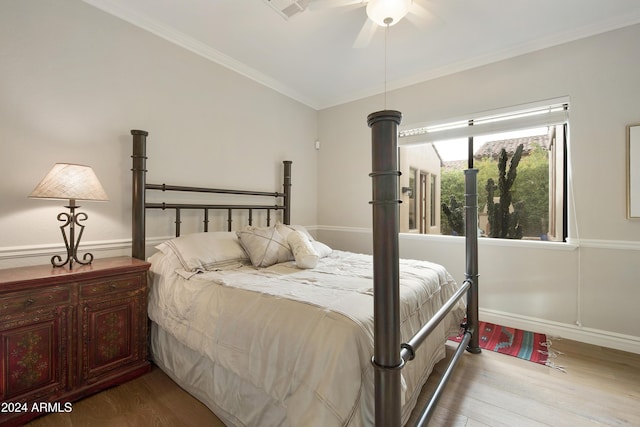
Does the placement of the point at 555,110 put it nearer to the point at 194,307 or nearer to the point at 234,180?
the point at 234,180

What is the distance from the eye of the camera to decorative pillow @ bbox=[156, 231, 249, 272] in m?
2.05

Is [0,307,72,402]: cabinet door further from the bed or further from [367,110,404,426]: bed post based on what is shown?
[367,110,404,426]: bed post

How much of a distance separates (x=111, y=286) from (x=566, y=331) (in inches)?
146

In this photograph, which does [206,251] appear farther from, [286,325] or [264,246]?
[286,325]

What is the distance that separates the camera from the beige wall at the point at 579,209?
2311 millimetres

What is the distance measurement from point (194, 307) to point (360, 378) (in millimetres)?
1116

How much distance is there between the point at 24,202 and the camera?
1823 mm

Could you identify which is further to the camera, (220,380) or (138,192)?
(138,192)

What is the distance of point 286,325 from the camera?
1.26 meters

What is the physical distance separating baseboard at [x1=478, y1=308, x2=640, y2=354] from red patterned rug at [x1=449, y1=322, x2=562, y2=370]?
66mm

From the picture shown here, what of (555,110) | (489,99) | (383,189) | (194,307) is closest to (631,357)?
(555,110)

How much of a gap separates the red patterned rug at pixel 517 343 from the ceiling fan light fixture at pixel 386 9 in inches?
105

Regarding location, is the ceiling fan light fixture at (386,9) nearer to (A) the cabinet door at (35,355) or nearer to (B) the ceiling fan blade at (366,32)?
(B) the ceiling fan blade at (366,32)

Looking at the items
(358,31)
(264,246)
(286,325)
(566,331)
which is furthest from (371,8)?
(566,331)
